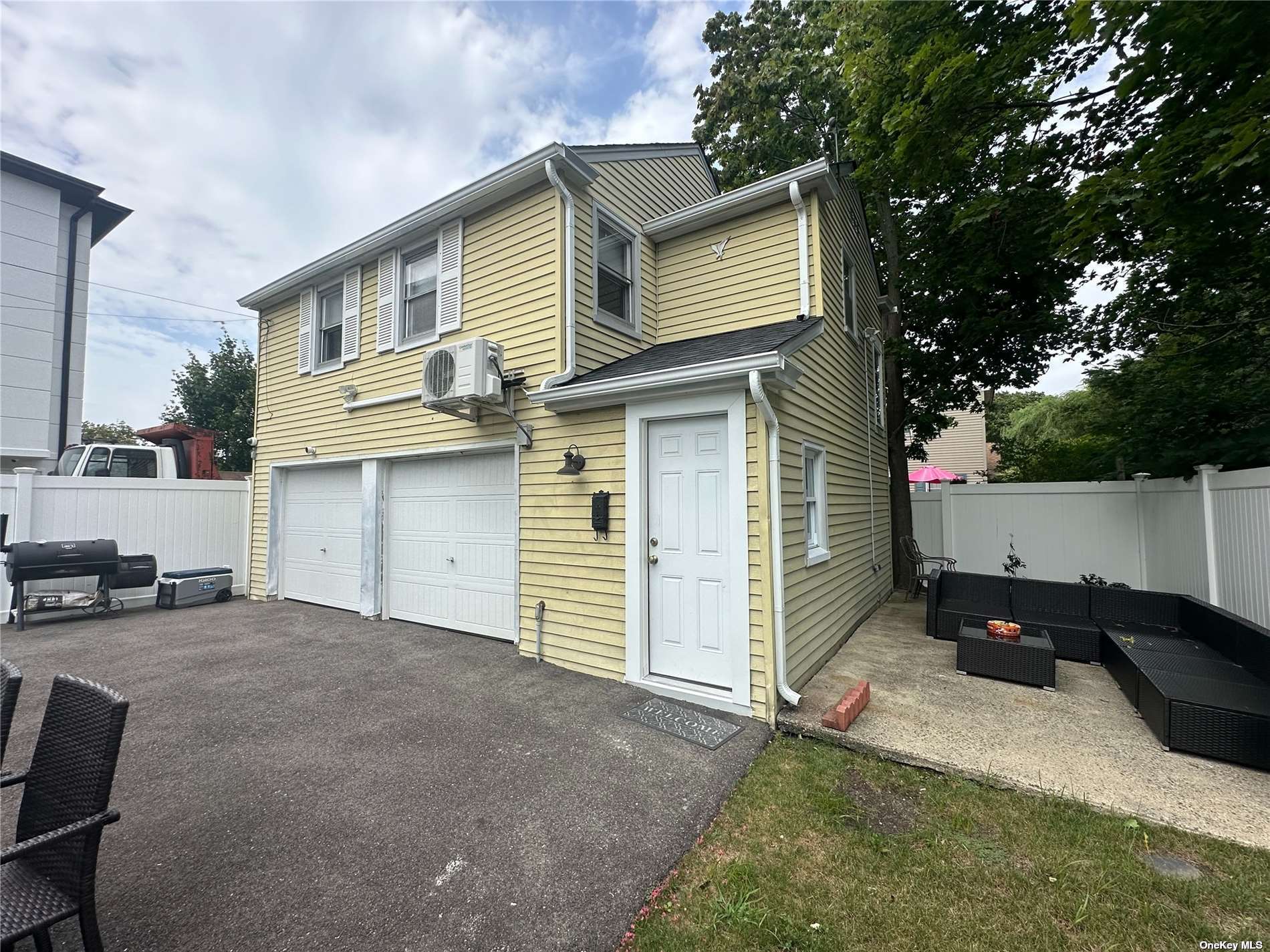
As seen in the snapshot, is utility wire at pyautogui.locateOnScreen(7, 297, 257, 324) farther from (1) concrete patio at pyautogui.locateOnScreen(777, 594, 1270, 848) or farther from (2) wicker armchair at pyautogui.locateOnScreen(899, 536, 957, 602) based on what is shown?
(2) wicker armchair at pyautogui.locateOnScreen(899, 536, 957, 602)

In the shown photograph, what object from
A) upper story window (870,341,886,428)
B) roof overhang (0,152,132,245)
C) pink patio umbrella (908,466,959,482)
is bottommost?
pink patio umbrella (908,466,959,482)

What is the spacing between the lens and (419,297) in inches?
255

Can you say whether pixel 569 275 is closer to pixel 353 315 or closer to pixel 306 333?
pixel 353 315

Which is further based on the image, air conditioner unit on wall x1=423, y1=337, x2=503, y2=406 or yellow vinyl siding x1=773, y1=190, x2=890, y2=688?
air conditioner unit on wall x1=423, y1=337, x2=503, y2=406

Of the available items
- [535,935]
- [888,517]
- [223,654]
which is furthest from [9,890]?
[888,517]

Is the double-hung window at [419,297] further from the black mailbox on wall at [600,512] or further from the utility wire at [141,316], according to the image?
the utility wire at [141,316]

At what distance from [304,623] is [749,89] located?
1236 cm

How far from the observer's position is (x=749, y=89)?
10180mm

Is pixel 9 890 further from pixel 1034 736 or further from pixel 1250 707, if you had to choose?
pixel 1250 707

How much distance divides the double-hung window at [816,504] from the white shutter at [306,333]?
7.33 meters

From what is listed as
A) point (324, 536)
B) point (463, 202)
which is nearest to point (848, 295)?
point (463, 202)

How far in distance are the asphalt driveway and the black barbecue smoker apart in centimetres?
223

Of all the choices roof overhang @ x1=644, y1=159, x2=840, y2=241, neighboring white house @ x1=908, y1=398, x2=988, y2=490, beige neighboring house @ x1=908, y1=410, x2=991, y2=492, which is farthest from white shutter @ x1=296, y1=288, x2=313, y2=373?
beige neighboring house @ x1=908, y1=410, x2=991, y2=492

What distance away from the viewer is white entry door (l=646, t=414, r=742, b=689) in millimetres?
3980
